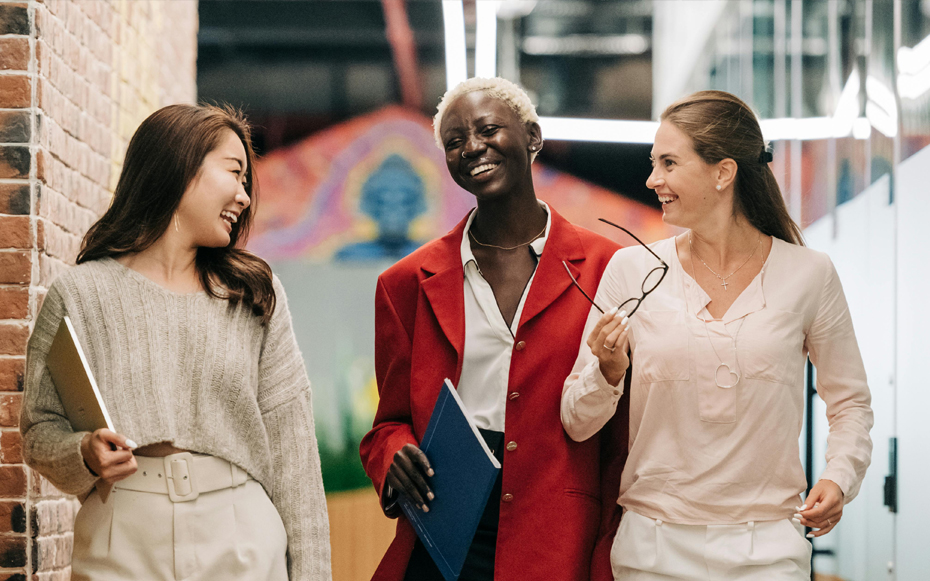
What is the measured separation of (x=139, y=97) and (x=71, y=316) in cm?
190

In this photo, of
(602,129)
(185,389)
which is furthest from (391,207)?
(185,389)

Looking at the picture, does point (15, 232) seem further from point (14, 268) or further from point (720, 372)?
point (720, 372)

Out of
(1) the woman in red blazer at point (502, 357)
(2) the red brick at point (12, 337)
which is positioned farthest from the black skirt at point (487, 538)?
(2) the red brick at point (12, 337)

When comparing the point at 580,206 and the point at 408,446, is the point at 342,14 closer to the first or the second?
the point at 580,206

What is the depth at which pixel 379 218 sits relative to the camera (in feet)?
15.6

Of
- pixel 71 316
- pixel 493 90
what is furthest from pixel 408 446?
pixel 493 90

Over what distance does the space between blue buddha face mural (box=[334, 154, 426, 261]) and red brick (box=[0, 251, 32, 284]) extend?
7.82 ft

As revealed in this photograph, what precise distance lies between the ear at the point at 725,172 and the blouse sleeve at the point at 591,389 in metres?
0.29

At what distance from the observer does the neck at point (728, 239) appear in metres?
2.01

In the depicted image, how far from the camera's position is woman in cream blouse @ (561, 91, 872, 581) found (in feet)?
5.87

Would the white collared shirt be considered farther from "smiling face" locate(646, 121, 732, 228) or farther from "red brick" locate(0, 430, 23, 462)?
"red brick" locate(0, 430, 23, 462)

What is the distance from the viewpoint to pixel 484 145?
221 cm

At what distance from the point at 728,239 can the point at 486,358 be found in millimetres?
629

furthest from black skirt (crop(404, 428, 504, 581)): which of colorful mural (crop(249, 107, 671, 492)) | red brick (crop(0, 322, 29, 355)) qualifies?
colorful mural (crop(249, 107, 671, 492))
